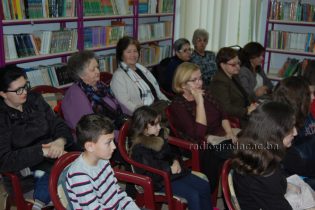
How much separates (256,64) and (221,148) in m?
2.12

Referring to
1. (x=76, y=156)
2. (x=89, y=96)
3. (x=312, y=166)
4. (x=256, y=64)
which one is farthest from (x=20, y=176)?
(x=256, y=64)

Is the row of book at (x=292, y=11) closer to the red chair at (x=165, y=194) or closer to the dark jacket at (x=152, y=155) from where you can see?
the dark jacket at (x=152, y=155)

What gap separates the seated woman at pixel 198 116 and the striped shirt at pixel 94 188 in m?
0.98

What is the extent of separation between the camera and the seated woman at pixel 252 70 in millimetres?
4375

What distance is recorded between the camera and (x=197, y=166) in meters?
2.79

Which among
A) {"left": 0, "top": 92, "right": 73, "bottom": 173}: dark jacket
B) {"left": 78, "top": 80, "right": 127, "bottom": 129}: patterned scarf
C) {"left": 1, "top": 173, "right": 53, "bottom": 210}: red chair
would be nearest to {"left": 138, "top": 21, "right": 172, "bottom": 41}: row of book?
{"left": 78, "top": 80, "right": 127, "bottom": 129}: patterned scarf

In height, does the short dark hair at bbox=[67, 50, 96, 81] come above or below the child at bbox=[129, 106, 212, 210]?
above

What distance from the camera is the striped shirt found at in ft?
5.81

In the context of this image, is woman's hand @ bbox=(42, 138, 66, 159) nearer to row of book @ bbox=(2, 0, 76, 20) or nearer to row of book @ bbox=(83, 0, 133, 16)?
row of book @ bbox=(2, 0, 76, 20)

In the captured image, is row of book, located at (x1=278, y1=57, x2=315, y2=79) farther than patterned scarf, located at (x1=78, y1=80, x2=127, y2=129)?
Yes

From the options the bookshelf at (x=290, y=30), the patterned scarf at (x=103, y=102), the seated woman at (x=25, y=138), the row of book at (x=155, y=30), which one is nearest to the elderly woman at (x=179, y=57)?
the row of book at (x=155, y=30)

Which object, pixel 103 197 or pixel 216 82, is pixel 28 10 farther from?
pixel 103 197

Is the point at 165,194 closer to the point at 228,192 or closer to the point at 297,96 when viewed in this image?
the point at 228,192

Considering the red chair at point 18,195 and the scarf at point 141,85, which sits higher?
the scarf at point 141,85
